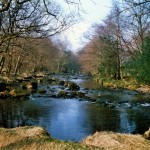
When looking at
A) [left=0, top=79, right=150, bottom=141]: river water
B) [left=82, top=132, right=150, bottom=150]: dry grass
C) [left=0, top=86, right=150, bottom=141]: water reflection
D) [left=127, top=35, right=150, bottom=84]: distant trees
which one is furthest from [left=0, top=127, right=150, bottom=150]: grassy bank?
[left=127, top=35, right=150, bottom=84]: distant trees

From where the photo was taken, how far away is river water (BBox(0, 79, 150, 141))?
13773 mm

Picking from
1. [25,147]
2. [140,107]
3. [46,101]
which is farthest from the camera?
[46,101]

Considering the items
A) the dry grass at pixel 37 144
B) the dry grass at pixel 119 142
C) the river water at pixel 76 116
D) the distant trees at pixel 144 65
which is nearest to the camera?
the dry grass at pixel 37 144

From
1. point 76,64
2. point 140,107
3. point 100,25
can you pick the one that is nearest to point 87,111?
point 140,107

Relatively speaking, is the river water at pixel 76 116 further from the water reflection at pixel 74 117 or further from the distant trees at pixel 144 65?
the distant trees at pixel 144 65

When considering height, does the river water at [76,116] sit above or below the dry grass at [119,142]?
below

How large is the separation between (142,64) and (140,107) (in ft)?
33.3

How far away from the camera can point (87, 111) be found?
18312 millimetres

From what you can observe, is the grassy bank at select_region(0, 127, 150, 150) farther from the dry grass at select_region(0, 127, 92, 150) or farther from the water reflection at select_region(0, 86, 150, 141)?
the water reflection at select_region(0, 86, 150, 141)

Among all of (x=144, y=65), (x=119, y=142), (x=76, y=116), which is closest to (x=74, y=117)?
(x=76, y=116)

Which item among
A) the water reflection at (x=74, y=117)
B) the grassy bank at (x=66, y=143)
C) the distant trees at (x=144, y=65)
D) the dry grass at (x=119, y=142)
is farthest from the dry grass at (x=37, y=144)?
the distant trees at (x=144, y=65)

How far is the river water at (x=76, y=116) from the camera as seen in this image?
13.8 m

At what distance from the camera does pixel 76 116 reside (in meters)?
17.1

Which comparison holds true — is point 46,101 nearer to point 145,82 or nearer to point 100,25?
point 145,82
